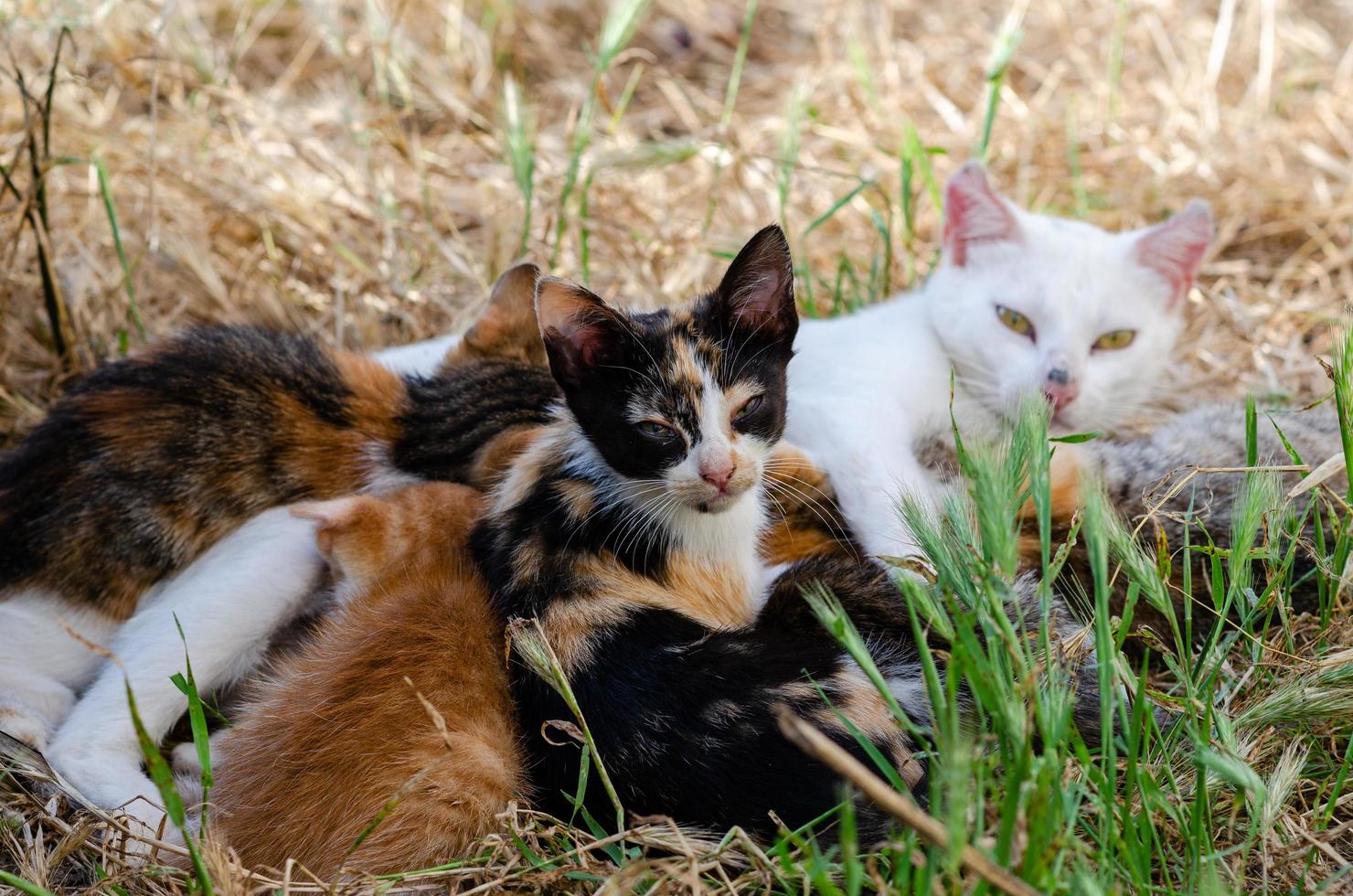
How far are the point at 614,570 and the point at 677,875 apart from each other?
0.67 meters

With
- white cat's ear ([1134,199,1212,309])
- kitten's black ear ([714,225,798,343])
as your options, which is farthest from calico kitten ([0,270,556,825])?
white cat's ear ([1134,199,1212,309])

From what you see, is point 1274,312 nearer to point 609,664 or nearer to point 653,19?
point 609,664

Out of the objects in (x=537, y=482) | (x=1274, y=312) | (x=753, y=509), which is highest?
(x=537, y=482)

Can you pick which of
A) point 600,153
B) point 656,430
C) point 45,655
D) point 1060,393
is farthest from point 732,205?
point 45,655

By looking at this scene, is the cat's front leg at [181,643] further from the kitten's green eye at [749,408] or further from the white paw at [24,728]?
the kitten's green eye at [749,408]

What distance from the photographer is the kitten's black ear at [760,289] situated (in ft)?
7.16

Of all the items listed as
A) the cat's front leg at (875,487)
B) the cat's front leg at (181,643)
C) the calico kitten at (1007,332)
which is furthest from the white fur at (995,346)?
the cat's front leg at (181,643)

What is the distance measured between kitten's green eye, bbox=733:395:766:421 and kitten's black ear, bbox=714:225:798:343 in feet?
0.46

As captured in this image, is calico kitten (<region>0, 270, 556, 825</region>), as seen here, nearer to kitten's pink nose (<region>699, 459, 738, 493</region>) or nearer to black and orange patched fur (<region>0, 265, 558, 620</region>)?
black and orange patched fur (<region>0, 265, 558, 620</region>)

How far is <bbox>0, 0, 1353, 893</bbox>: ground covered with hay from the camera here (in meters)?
1.69

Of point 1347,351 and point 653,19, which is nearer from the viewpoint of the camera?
point 1347,351

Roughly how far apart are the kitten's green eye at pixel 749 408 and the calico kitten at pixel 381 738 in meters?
0.59

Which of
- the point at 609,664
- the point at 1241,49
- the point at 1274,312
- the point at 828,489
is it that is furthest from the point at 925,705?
the point at 1241,49

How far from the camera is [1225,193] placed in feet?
14.2
